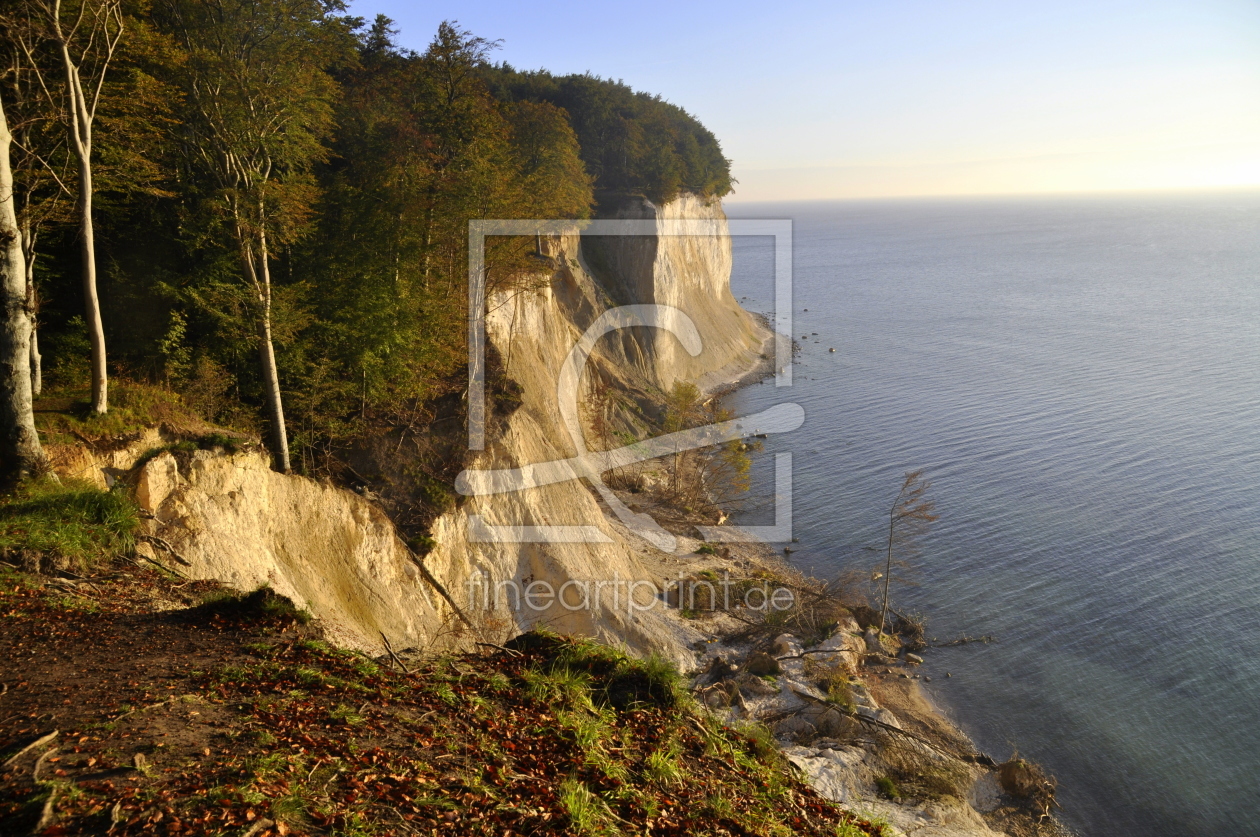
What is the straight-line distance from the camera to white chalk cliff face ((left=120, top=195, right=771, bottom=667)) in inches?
556

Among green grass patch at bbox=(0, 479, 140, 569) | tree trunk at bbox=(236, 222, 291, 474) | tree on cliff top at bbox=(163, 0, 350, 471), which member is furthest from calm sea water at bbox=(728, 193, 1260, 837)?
tree on cliff top at bbox=(163, 0, 350, 471)

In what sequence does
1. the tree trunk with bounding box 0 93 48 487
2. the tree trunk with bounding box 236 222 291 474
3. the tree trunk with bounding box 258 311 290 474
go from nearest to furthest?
the tree trunk with bounding box 0 93 48 487
the tree trunk with bounding box 236 222 291 474
the tree trunk with bounding box 258 311 290 474

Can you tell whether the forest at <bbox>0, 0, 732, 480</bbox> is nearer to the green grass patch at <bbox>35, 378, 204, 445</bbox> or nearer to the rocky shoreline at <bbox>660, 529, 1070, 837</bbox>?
the green grass patch at <bbox>35, 378, 204, 445</bbox>

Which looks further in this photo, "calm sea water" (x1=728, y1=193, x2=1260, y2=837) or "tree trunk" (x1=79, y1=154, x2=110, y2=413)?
"calm sea water" (x1=728, y1=193, x2=1260, y2=837)

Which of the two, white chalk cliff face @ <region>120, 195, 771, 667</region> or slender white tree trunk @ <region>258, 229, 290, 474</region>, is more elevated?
slender white tree trunk @ <region>258, 229, 290, 474</region>

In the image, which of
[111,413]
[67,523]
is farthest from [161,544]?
[111,413]

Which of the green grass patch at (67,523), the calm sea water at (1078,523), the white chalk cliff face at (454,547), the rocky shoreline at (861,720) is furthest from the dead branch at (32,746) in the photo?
the calm sea water at (1078,523)

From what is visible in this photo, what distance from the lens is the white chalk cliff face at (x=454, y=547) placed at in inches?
556

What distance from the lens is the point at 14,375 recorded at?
11.2 metres

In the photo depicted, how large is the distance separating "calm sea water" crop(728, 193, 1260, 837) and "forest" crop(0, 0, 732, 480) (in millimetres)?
21462

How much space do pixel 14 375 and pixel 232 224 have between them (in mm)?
6241

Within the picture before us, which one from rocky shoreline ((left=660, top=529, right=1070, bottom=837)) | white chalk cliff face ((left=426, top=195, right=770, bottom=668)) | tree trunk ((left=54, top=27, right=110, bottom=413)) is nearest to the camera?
tree trunk ((left=54, top=27, right=110, bottom=413))

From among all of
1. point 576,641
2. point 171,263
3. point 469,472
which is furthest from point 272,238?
point 576,641

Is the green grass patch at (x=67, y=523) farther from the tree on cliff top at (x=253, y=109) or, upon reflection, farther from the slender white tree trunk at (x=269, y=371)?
the tree on cliff top at (x=253, y=109)
